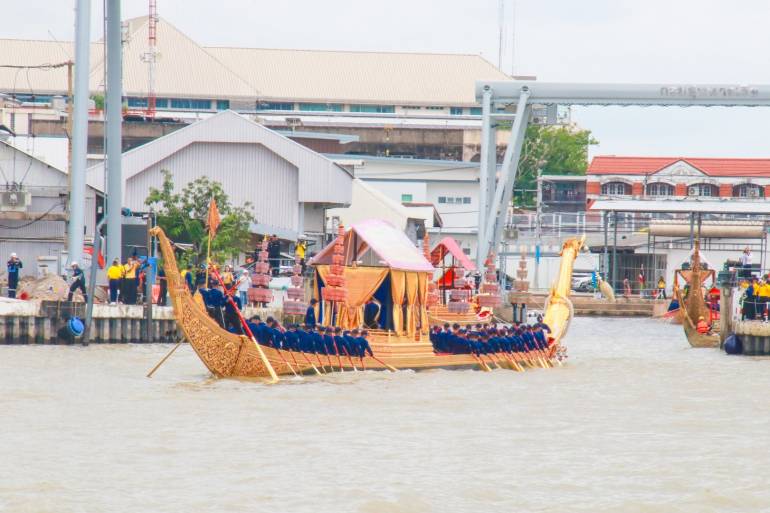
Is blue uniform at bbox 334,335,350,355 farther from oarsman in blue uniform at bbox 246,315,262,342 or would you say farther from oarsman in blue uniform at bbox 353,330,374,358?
oarsman in blue uniform at bbox 246,315,262,342

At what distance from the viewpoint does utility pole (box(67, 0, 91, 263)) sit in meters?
35.5

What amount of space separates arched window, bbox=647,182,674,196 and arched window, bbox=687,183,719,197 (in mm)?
994

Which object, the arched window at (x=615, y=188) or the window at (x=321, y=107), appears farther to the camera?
the window at (x=321, y=107)

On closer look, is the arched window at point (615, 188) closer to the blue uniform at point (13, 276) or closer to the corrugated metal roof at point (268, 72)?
the corrugated metal roof at point (268, 72)

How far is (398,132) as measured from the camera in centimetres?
7656

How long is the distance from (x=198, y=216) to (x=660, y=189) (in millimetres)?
39762

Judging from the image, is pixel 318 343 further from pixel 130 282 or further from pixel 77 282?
pixel 130 282

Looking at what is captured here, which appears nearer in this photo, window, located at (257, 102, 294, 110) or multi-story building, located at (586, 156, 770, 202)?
multi-story building, located at (586, 156, 770, 202)

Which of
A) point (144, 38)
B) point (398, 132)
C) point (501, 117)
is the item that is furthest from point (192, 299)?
point (144, 38)

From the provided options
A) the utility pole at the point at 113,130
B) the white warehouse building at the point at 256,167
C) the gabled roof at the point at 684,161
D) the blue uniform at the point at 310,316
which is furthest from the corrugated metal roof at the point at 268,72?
the blue uniform at the point at 310,316

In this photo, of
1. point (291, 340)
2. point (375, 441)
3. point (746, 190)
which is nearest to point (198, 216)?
point (291, 340)

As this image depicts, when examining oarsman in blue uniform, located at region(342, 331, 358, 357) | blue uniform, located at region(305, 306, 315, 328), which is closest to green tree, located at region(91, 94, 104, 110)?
blue uniform, located at region(305, 306, 315, 328)

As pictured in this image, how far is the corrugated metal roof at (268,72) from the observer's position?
85188 millimetres

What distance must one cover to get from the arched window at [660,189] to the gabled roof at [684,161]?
0.77 meters
